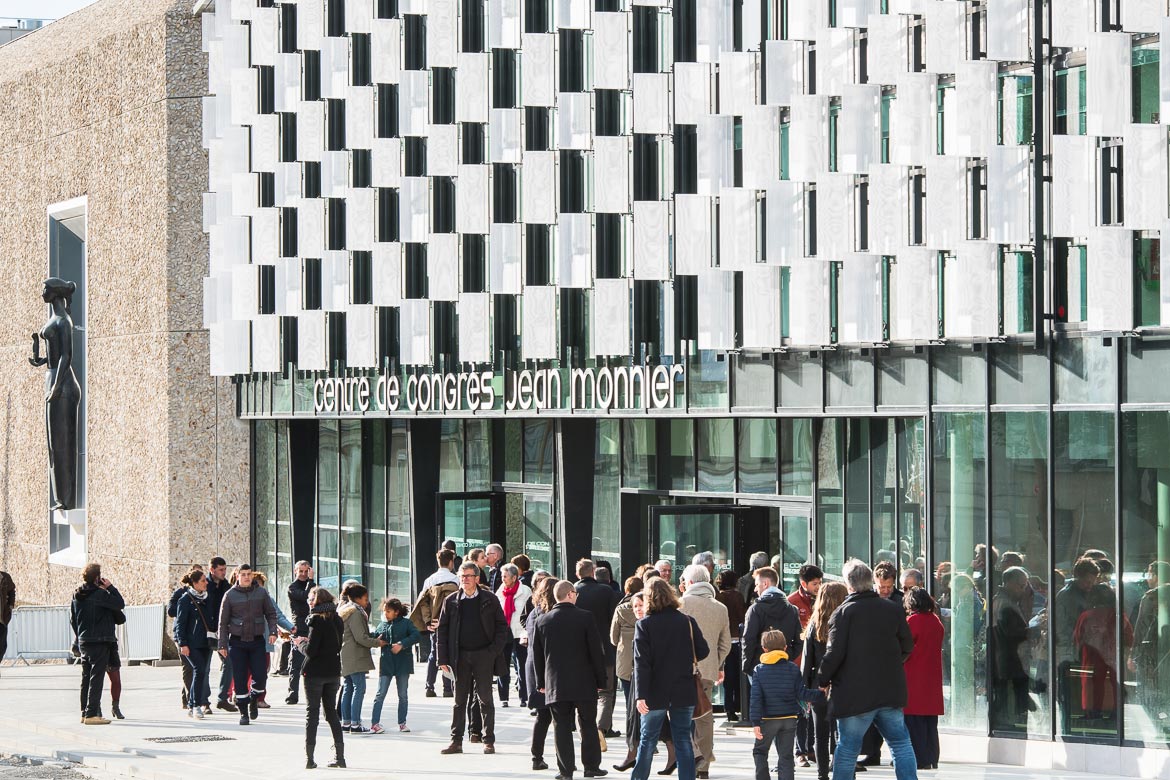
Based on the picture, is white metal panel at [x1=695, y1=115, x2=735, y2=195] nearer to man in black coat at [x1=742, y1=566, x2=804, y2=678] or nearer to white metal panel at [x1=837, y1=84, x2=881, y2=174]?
white metal panel at [x1=837, y1=84, x2=881, y2=174]

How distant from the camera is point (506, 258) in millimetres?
27500

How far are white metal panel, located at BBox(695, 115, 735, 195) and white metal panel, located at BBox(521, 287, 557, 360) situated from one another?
398 centimetres

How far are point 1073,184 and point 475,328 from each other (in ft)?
40.3

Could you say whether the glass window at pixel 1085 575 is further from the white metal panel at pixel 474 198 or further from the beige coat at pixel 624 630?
the white metal panel at pixel 474 198

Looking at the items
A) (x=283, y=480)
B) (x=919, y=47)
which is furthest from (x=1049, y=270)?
(x=283, y=480)

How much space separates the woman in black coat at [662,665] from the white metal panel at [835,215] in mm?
6964

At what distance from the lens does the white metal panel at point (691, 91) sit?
76.8ft

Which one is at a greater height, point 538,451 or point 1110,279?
point 1110,279

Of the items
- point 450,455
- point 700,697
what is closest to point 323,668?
point 700,697

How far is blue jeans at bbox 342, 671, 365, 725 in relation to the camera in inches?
805

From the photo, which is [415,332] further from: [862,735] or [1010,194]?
[862,735]

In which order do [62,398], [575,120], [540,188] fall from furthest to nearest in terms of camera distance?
1. [62,398]
2. [540,188]
3. [575,120]

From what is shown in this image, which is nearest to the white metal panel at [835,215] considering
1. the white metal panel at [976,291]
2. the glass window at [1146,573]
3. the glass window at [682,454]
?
the white metal panel at [976,291]

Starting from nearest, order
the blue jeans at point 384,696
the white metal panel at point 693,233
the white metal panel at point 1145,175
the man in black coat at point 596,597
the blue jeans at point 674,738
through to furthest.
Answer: the blue jeans at point 674,738, the white metal panel at point 1145,175, the man in black coat at point 596,597, the blue jeans at point 384,696, the white metal panel at point 693,233
